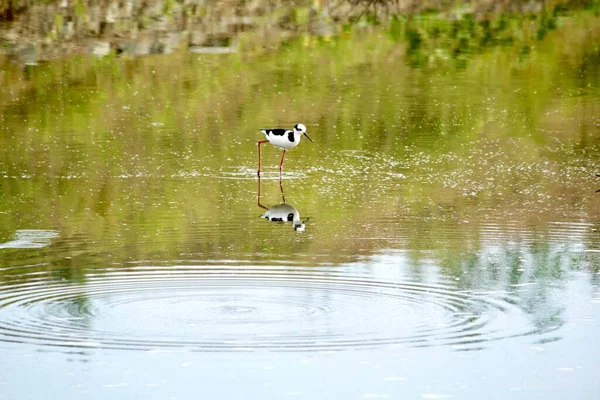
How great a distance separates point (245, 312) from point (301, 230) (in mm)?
2831

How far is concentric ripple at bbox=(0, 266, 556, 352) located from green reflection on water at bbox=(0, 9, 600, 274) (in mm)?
747

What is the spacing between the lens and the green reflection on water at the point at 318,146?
10.6 metres

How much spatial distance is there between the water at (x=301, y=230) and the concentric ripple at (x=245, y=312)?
22 millimetres

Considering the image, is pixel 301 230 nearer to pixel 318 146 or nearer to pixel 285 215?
pixel 285 215

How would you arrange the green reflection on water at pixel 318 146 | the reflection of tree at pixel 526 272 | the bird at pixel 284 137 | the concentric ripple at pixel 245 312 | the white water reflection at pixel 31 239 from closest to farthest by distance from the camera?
the concentric ripple at pixel 245 312 < the reflection of tree at pixel 526 272 < the white water reflection at pixel 31 239 < the green reflection on water at pixel 318 146 < the bird at pixel 284 137

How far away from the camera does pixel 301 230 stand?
35.2ft

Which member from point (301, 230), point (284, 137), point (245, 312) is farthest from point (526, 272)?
point (284, 137)

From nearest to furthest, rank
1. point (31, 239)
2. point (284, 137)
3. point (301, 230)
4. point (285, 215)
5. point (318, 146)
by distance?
point (31, 239), point (301, 230), point (285, 215), point (284, 137), point (318, 146)

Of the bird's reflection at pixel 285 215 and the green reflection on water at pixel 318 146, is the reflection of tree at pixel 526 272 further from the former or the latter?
the bird's reflection at pixel 285 215

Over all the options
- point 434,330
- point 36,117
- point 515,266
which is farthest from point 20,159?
point 434,330

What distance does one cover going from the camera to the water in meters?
7.00

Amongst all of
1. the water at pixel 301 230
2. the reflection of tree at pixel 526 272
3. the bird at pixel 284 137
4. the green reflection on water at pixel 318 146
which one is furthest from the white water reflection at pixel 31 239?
the bird at pixel 284 137

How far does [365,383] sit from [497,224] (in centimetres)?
454

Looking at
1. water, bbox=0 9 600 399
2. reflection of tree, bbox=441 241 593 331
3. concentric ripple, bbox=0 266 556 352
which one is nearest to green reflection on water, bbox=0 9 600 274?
water, bbox=0 9 600 399
